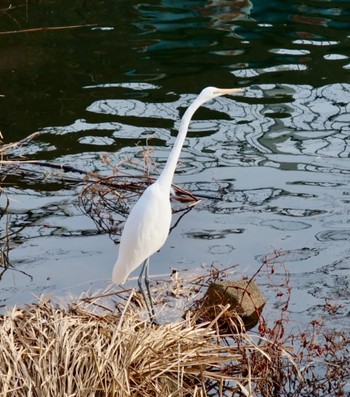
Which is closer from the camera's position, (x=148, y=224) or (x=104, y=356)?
(x=104, y=356)

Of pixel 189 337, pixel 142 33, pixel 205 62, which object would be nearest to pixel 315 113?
pixel 205 62

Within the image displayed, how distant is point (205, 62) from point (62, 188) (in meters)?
3.28

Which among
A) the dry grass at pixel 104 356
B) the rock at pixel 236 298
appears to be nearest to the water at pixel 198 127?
the rock at pixel 236 298

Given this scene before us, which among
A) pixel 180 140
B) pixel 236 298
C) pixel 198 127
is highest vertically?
pixel 180 140

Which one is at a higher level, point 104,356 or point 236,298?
point 104,356

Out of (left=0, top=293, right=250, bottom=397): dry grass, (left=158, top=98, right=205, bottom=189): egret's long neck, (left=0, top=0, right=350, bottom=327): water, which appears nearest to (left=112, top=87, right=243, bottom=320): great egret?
(left=158, top=98, right=205, bottom=189): egret's long neck

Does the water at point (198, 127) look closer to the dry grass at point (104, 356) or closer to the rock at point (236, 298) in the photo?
the rock at point (236, 298)

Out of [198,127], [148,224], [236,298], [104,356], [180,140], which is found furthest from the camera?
[198,127]

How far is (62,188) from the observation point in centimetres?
723

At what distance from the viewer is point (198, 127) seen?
330 inches

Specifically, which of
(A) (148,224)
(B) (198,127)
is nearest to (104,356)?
(A) (148,224)

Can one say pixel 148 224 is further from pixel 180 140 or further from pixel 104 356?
pixel 104 356

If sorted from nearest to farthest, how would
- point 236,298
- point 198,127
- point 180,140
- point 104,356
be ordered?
point 104,356 → point 180,140 → point 236,298 → point 198,127

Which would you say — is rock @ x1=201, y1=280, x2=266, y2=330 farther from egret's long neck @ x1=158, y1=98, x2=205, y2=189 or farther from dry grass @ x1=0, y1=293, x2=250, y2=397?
egret's long neck @ x1=158, y1=98, x2=205, y2=189
